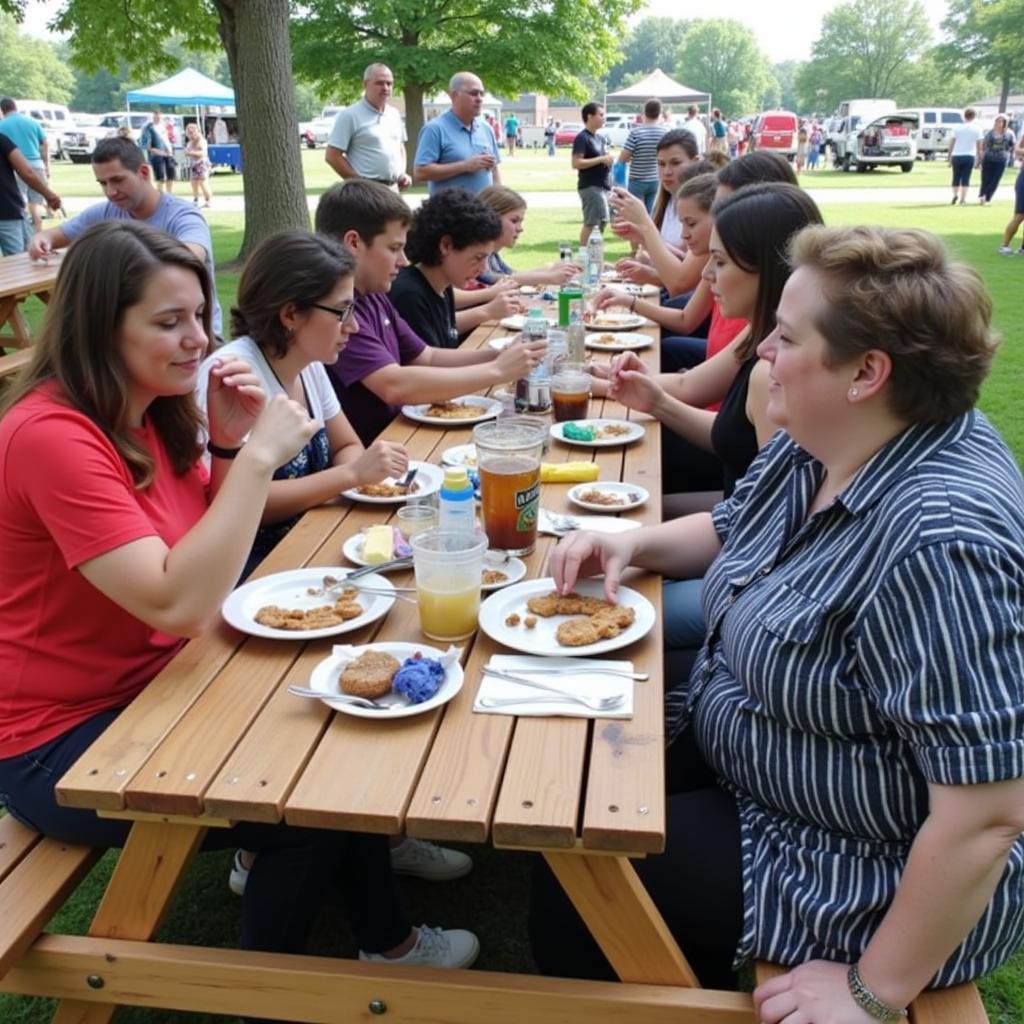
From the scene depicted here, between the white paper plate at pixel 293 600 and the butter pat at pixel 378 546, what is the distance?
5cm

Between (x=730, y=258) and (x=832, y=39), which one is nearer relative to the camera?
(x=730, y=258)

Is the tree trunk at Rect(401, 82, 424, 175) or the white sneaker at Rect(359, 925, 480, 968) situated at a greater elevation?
the tree trunk at Rect(401, 82, 424, 175)

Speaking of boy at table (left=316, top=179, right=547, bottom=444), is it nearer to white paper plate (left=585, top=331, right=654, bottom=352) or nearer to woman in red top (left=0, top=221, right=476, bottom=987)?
white paper plate (left=585, top=331, right=654, bottom=352)

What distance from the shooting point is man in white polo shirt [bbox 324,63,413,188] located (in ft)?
26.5

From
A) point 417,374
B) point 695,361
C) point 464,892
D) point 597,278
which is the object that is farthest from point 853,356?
point 597,278

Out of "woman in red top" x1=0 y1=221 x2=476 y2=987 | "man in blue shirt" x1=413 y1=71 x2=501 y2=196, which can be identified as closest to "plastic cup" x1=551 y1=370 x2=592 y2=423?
"woman in red top" x1=0 y1=221 x2=476 y2=987

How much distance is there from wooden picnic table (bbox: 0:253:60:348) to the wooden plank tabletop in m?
4.63

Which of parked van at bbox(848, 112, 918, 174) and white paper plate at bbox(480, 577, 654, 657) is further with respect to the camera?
parked van at bbox(848, 112, 918, 174)

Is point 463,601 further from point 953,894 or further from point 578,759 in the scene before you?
point 953,894

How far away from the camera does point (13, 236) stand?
9.19m

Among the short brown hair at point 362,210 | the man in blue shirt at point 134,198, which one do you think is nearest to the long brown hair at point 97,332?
the short brown hair at point 362,210

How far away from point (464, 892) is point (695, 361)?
3.35 m

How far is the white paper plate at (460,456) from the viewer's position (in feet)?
9.15

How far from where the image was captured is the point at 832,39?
70438 millimetres
